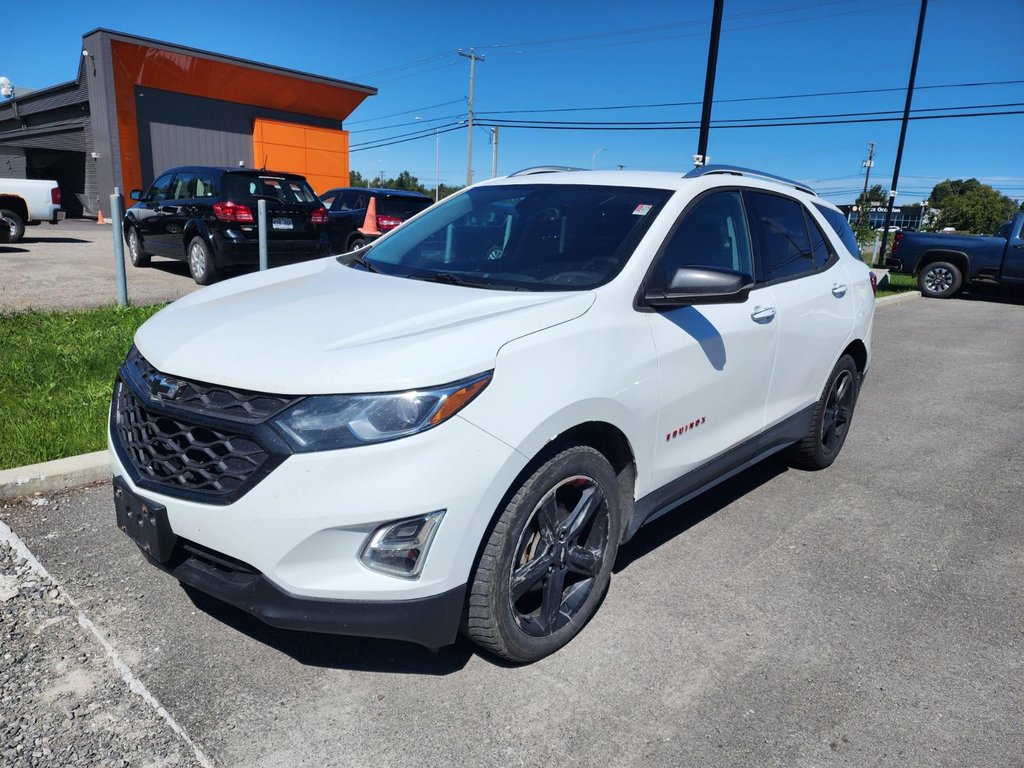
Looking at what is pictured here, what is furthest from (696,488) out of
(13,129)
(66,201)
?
(13,129)

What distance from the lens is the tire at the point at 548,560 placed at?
2510 millimetres

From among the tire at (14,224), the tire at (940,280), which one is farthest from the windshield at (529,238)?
the tire at (14,224)

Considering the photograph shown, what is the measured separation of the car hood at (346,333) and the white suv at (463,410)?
0.03 feet

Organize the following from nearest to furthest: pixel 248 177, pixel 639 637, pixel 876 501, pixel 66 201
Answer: pixel 639 637 → pixel 876 501 → pixel 248 177 → pixel 66 201

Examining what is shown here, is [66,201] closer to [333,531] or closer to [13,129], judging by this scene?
[13,129]

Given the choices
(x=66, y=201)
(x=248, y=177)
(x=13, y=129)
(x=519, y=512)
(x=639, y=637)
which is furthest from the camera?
(x=13, y=129)

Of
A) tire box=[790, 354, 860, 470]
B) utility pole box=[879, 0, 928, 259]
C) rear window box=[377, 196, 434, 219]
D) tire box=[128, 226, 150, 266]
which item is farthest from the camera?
utility pole box=[879, 0, 928, 259]

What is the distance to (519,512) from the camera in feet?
8.23

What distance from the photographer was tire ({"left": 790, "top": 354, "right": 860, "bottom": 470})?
4738 mm

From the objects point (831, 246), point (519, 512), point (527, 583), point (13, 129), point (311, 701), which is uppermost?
point (13, 129)

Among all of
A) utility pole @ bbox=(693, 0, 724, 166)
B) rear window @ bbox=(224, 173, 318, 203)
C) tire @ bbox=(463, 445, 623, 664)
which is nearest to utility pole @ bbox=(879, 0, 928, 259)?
utility pole @ bbox=(693, 0, 724, 166)

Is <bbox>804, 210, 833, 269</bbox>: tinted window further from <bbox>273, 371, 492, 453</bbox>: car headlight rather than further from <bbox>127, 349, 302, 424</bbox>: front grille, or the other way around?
<bbox>127, 349, 302, 424</bbox>: front grille

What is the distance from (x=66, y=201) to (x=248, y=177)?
104ft

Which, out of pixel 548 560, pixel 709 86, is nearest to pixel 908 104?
pixel 709 86
